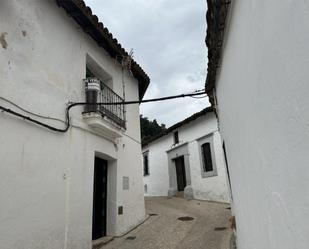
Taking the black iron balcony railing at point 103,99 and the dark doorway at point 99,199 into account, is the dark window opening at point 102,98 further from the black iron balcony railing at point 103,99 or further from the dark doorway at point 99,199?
the dark doorway at point 99,199

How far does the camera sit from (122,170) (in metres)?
7.42

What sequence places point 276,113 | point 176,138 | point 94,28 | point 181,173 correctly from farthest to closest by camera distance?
point 176,138 → point 181,173 → point 94,28 → point 276,113

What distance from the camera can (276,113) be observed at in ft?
5.38

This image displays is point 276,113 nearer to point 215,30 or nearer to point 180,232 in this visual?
point 215,30

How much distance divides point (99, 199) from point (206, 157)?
7422 mm

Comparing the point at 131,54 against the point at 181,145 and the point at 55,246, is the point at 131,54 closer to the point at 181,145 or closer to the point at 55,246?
the point at 55,246

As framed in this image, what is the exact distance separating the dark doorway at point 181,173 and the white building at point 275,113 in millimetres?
12239

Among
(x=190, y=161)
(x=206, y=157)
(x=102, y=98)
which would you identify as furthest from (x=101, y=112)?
(x=190, y=161)

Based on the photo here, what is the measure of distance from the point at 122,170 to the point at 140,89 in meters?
3.86

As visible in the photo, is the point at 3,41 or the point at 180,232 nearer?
the point at 3,41

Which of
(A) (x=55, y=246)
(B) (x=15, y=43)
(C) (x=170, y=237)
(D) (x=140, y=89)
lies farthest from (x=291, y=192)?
(D) (x=140, y=89)

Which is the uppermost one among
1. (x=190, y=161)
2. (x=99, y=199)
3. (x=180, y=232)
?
(x=190, y=161)

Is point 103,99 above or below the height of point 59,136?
above

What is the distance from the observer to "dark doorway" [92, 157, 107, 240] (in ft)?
21.2
